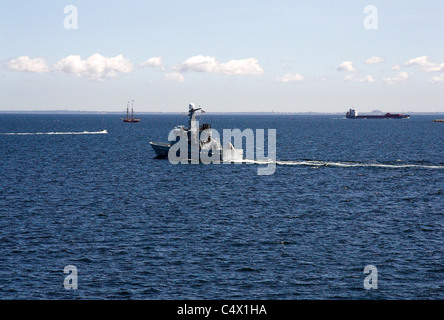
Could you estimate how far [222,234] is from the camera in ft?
169

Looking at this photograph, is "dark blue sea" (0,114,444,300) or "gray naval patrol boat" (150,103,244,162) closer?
"dark blue sea" (0,114,444,300)

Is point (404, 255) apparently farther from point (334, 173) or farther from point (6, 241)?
point (334, 173)

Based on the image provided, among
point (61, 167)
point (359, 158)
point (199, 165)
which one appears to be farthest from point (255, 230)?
point (359, 158)

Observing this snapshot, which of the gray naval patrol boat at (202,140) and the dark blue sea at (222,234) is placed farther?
the gray naval patrol boat at (202,140)

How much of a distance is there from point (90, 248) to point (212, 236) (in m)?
12.0

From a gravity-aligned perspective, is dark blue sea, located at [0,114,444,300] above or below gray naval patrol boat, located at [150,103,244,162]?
below

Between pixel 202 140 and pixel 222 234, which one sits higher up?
pixel 202 140

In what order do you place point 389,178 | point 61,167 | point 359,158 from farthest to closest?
point 359,158
point 61,167
point 389,178

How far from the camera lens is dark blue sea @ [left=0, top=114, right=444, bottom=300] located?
3712 centimetres

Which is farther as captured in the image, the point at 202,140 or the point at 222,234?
the point at 202,140

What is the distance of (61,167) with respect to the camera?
109 metres

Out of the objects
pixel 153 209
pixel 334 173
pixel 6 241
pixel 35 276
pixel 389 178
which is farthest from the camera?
pixel 334 173

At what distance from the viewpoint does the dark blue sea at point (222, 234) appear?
37.1 m

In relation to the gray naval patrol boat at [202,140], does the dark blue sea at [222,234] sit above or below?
below
